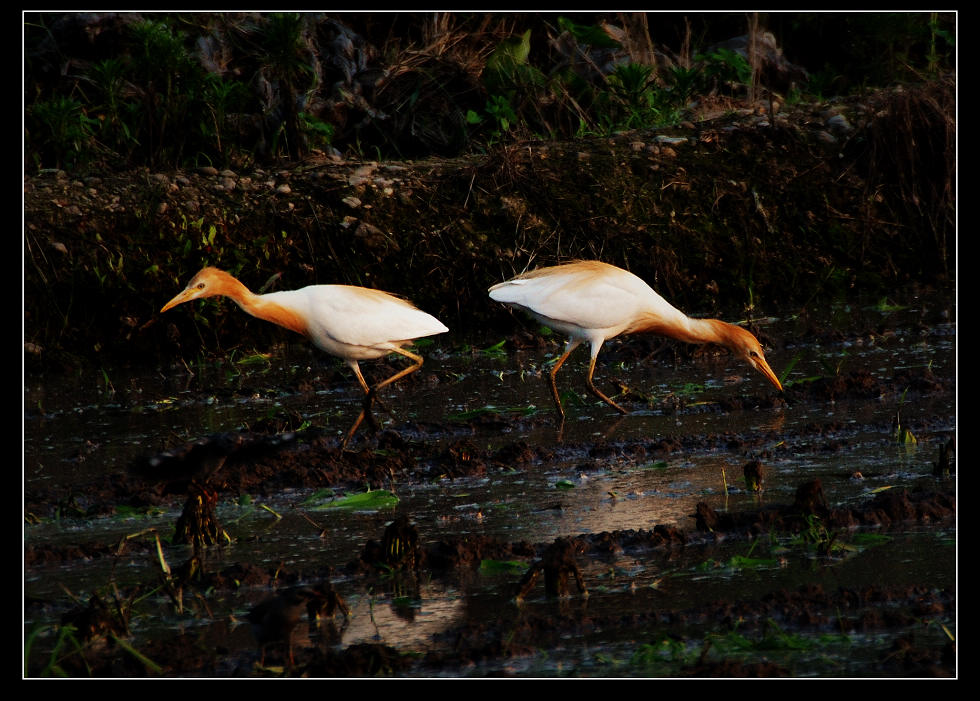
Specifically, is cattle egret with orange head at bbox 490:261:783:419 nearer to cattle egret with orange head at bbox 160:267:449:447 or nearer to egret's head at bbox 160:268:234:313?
cattle egret with orange head at bbox 160:267:449:447

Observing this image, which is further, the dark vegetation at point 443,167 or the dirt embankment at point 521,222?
the dark vegetation at point 443,167

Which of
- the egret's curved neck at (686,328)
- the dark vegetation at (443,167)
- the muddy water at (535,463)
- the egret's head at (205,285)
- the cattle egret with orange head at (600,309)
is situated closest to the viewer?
the muddy water at (535,463)

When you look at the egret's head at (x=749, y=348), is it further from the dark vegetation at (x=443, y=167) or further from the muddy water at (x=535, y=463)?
the dark vegetation at (x=443, y=167)

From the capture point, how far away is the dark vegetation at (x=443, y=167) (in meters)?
10.8

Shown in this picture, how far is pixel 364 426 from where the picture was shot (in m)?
8.02

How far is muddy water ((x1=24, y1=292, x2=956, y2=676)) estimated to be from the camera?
458cm

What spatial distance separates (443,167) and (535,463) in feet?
19.0

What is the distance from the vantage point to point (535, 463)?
678 cm

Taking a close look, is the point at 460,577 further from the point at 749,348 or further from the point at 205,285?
the point at 749,348

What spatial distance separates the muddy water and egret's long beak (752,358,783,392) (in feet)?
0.63

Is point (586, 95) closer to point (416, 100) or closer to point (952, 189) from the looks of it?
point (416, 100)

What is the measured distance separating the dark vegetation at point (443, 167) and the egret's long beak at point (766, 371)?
334cm

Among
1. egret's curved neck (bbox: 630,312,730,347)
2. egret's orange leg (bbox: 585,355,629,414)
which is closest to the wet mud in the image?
egret's orange leg (bbox: 585,355,629,414)

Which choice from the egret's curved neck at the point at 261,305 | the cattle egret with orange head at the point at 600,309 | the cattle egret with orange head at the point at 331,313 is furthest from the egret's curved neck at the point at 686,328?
the egret's curved neck at the point at 261,305
